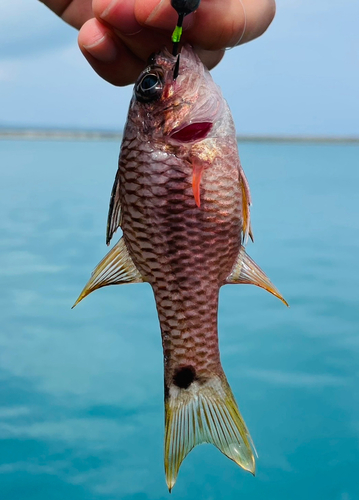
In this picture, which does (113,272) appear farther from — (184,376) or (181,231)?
(184,376)

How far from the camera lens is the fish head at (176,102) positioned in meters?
1.21

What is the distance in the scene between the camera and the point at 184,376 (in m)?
1.30

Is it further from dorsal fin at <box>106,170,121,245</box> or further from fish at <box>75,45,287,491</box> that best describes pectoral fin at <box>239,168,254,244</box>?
dorsal fin at <box>106,170,121,245</box>

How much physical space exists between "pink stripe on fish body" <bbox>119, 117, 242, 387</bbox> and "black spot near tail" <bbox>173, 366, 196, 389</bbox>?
2 cm

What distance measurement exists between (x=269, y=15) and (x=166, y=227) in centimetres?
58

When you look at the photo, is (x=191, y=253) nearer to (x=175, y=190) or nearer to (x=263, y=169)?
(x=175, y=190)

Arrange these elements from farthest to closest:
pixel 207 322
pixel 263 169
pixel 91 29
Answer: pixel 263 169 < pixel 91 29 < pixel 207 322

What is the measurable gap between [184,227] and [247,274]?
20cm

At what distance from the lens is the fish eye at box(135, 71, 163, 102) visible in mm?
1213

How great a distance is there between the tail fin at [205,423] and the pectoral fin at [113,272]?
10.3 inches

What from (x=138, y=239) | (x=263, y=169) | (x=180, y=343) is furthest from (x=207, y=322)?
(x=263, y=169)

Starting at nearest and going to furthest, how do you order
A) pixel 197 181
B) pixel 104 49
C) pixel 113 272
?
pixel 197 181 < pixel 113 272 < pixel 104 49

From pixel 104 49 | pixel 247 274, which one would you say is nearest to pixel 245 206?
pixel 247 274

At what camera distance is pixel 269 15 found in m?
1.36
